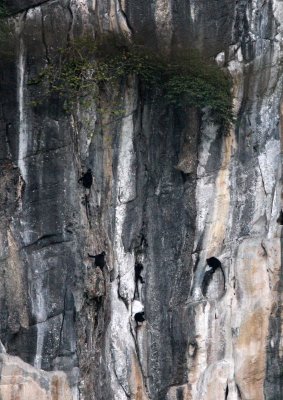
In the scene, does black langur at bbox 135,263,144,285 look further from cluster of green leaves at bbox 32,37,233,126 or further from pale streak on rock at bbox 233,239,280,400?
cluster of green leaves at bbox 32,37,233,126

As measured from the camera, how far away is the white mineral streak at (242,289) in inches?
440

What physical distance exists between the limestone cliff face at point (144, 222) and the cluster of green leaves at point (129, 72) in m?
0.16

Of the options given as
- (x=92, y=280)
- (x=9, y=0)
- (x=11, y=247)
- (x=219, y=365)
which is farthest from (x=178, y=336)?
(x=9, y=0)

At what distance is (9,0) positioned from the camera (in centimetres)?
1055

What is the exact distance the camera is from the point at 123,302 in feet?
36.4

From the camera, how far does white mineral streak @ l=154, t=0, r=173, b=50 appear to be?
34.7ft

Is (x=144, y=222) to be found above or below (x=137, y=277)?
above

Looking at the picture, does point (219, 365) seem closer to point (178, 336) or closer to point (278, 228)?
point (178, 336)

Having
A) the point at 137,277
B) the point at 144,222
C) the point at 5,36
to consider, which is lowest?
the point at 137,277

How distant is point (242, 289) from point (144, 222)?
1549mm

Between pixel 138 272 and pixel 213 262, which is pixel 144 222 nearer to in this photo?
pixel 138 272

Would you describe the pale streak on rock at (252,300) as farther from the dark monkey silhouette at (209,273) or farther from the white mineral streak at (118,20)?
the white mineral streak at (118,20)

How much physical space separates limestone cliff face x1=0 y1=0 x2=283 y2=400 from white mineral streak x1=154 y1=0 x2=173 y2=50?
0.02 m

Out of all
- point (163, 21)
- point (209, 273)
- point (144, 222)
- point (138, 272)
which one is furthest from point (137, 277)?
point (163, 21)
